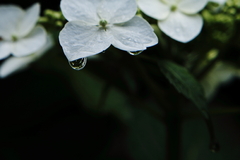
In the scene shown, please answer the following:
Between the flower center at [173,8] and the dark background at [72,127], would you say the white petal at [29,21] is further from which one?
the dark background at [72,127]

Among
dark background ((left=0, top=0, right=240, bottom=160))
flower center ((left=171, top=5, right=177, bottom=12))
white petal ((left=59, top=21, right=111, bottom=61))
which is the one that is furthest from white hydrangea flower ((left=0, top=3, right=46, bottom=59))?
dark background ((left=0, top=0, right=240, bottom=160))

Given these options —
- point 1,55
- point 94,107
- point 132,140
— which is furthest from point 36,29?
point 132,140

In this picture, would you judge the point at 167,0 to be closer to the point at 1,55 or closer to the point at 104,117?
the point at 1,55

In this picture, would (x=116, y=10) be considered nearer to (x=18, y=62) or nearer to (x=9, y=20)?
(x=9, y=20)

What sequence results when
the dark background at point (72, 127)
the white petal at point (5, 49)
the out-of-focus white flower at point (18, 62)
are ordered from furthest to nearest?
the dark background at point (72, 127) < the out-of-focus white flower at point (18, 62) < the white petal at point (5, 49)

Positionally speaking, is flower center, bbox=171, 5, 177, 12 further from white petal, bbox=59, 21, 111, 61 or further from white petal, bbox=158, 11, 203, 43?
white petal, bbox=59, 21, 111, 61

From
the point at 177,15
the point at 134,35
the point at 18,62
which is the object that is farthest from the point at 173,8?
the point at 18,62

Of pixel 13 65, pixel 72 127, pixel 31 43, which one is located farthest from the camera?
pixel 72 127

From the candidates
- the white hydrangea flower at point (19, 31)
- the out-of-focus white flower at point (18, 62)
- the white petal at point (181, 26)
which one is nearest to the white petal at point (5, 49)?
the white hydrangea flower at point (19, 31)
